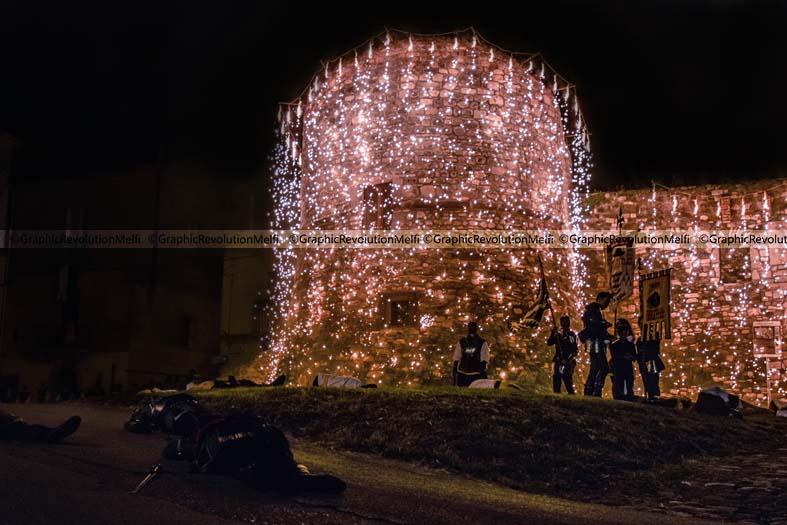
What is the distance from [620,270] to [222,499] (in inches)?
546

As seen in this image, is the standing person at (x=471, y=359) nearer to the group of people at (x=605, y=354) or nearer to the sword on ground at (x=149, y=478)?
the group of people at (x=605, y=354)

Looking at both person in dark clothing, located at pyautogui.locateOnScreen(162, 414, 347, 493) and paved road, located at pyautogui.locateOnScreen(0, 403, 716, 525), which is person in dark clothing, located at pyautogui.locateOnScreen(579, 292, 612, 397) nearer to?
paved road, located at pyautogui.locateOnScreen(0, 403, 716, 525)

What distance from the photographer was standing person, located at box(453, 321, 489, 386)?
49.0 feet

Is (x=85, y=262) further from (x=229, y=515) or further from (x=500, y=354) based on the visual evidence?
→ (x=229, y=515)

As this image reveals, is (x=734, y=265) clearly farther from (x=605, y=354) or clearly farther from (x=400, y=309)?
(x=400, y=309)

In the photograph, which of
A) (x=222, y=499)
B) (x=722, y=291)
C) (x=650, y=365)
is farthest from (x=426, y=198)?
(x=222, y=499)

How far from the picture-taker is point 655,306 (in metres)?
18.0

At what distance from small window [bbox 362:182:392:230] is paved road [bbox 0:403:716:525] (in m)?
9.31

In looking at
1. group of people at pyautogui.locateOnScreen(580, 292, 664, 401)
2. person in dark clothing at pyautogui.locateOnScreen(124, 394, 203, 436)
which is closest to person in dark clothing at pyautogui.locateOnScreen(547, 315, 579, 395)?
group of people at pyautogui.locateOnScreen(580, 292, 664, 401)

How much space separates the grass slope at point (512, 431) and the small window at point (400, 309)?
14.2 feet

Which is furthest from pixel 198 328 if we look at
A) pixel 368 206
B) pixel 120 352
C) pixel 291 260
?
pixel 368 206

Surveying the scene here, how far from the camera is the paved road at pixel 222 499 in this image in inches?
244

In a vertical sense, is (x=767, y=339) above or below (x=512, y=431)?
above

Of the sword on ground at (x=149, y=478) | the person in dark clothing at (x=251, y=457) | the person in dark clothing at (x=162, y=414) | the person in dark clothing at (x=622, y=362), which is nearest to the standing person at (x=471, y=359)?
the person in dark clothing at (x=622, y=362)
